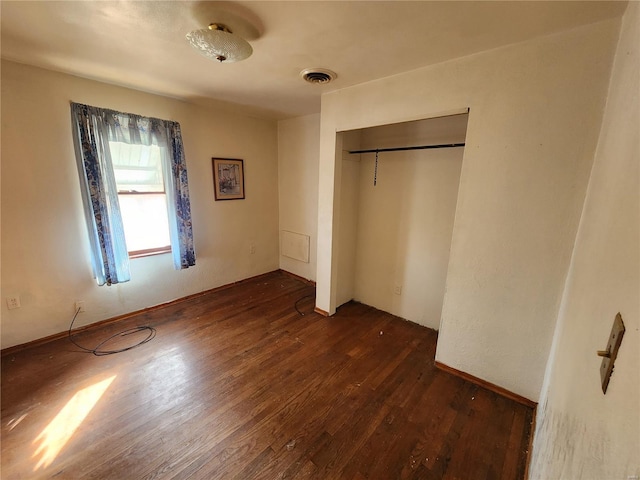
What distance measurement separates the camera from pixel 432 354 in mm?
2291

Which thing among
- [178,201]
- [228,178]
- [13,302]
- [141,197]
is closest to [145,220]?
[141,197]

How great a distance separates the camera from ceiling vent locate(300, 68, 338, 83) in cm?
195

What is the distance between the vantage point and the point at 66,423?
5.25ft

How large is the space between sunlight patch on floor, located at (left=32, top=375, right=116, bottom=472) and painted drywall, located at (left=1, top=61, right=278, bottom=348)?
101 centimetres

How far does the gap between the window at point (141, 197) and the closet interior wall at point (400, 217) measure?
76.8 inches

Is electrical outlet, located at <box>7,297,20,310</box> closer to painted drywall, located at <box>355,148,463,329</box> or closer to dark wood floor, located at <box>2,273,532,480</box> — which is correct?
dark wood floor, located at <box>2,273,532,480</box>

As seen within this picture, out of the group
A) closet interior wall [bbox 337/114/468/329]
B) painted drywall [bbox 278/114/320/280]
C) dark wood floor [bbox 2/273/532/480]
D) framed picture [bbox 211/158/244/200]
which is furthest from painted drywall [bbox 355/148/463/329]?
framed picture [bbox 211/158/244/200]

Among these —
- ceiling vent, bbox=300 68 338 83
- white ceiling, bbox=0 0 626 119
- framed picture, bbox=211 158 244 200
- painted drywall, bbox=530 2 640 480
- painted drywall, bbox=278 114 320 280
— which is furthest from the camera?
painted drywall, bbox=278 114 320 280

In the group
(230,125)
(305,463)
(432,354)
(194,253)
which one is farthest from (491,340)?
(230,125)

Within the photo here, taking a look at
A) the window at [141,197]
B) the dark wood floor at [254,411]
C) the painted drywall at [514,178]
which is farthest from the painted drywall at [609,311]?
the window at [141,197]

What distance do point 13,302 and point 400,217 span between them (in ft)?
11.4

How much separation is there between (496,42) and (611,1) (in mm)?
454

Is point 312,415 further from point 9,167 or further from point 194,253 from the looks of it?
point 9,167

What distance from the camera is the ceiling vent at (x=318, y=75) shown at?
76.9 inches
